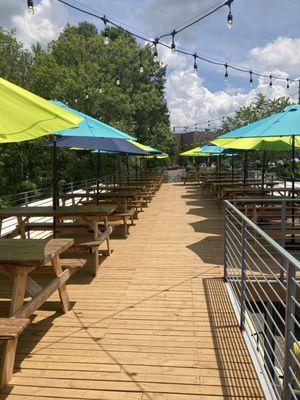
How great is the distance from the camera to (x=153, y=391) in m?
2.80

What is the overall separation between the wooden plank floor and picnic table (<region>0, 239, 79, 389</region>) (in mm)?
262

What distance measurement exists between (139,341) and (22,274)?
3.96 ft

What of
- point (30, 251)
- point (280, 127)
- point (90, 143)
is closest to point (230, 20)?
point (280, 127)

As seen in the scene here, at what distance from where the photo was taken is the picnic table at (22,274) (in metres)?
2.90

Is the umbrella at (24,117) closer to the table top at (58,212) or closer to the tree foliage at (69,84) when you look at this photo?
the table top at (58,212)

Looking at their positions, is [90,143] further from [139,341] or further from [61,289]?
[139,341]

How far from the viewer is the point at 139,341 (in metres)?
3.54

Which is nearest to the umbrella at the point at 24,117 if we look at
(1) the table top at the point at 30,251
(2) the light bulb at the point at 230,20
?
(1) the table top at the point at 30,251

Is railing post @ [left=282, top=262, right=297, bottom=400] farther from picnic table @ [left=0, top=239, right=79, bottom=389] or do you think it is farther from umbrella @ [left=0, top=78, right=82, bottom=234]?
umbrella @ [left=0, top=78, right=82, bottom=234]

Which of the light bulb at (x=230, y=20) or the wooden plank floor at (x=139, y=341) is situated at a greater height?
the light bulb at (x=230, y=20)

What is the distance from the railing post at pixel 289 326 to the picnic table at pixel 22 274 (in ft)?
5.71

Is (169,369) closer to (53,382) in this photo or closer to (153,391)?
(153,391)

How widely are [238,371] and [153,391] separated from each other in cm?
70

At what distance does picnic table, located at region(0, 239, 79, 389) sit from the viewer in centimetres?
290
